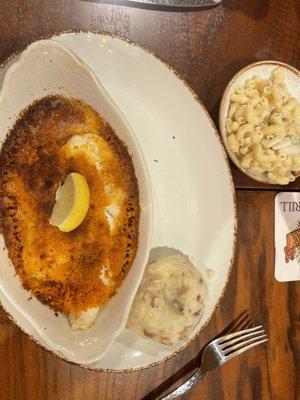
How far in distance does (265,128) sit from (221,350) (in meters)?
0.65

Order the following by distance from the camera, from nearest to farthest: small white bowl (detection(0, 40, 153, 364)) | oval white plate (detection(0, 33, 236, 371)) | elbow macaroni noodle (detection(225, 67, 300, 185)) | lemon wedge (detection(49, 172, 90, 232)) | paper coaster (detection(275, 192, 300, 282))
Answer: small white bowl (detection(0, 40, 153, 364)) → lemon wedge (detection(49, 172, 90, 232)) → oval white plate (detection(0, 33, 236, 371)) → elbow macaroni noodle (detection(225, 67, 300, 185)) → paper coaster (detection(275, 192, 300, 282))

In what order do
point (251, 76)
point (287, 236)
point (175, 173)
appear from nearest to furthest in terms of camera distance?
point (175, 173) < point (251, 76) < point (287, 236)

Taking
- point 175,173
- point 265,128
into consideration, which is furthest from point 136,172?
point 265,128

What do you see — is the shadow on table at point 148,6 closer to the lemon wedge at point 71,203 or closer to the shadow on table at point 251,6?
the shadow on table at point 251,6

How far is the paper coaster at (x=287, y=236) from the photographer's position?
1.65 metres

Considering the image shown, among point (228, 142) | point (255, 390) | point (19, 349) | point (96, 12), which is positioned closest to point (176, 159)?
point (228, 142)

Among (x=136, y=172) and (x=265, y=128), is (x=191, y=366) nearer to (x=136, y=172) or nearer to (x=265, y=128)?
(x=136, y=172)

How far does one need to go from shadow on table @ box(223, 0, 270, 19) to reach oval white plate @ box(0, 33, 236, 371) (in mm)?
350

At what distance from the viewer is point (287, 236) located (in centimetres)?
166

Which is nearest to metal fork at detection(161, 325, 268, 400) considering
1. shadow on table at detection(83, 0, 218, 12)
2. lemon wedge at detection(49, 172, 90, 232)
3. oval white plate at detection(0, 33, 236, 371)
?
oval white plate at detection(0, 33, 236, 371)

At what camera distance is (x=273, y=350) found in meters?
1.66

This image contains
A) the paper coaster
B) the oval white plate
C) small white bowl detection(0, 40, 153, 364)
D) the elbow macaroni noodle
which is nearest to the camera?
small white bowl detection(0, 40, 153, 364)

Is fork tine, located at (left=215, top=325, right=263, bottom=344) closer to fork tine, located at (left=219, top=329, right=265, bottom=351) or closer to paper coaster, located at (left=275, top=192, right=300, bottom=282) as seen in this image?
fork tine, located at (left=219, top=329, right=265, bottom=351)

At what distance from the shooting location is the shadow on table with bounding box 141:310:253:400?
4.92 feet
